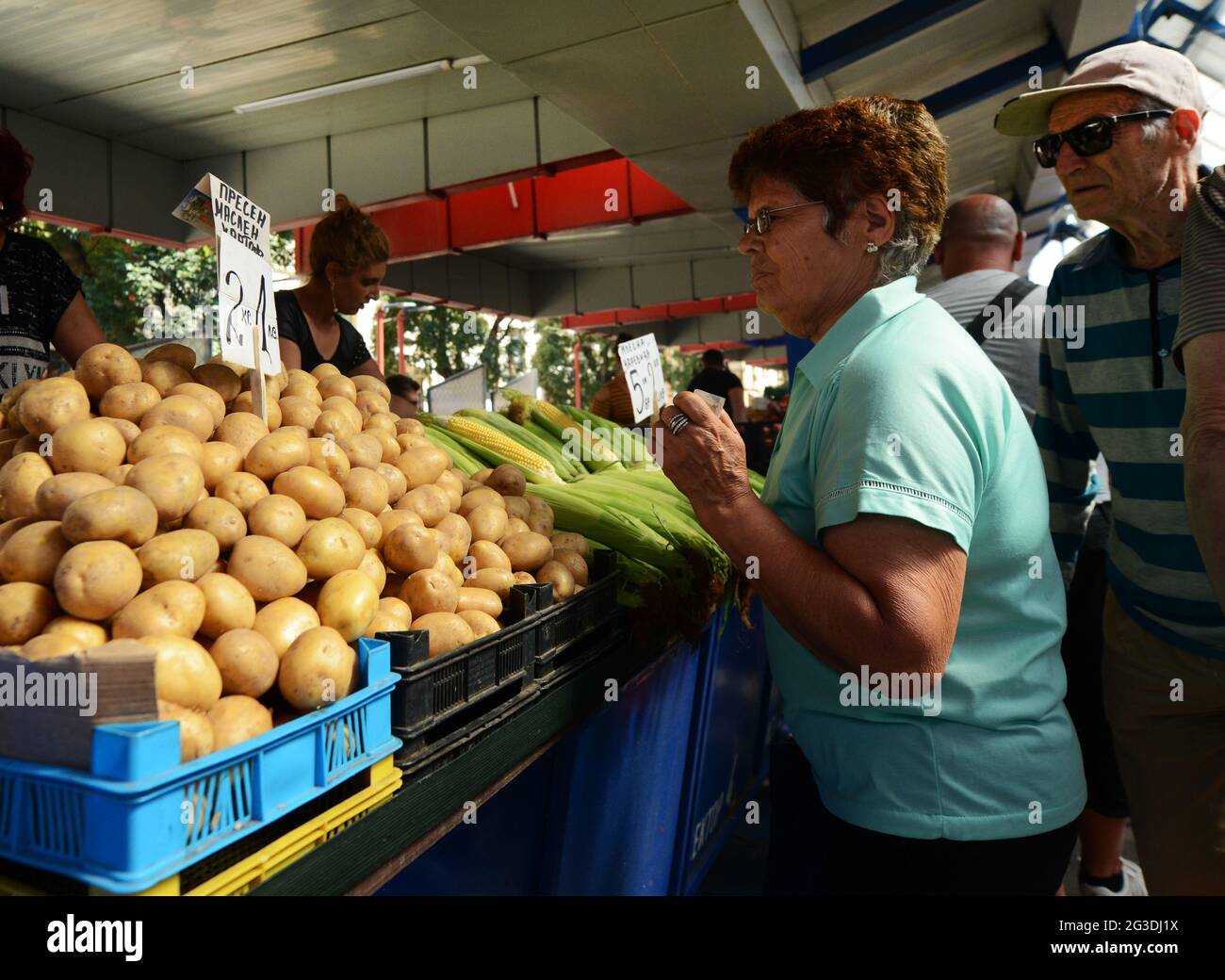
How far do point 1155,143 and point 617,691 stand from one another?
5.46 feet

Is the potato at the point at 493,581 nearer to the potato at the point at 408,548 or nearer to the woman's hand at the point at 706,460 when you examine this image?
the potato at the point at 408,548

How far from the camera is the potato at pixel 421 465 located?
75.3 inches

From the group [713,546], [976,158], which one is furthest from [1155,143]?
[976,158]

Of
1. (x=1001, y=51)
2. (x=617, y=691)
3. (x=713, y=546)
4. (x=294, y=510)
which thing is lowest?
(x=617, y=691)

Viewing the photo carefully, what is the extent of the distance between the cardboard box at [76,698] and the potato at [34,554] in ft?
0.99

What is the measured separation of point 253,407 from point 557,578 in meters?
0.73

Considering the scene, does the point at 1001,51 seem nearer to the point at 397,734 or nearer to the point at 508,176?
the point at 508,176

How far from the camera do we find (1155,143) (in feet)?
5.89

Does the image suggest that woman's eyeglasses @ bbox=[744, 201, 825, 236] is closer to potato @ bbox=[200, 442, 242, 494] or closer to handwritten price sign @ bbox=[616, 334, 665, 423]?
handwritten price sign @ bbox=[616, 334, 665, 423]

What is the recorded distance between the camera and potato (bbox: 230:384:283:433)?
5.60 feet

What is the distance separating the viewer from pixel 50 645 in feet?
3.55

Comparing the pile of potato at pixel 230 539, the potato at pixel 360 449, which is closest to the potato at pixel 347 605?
the pile of potato at pixel 230 539

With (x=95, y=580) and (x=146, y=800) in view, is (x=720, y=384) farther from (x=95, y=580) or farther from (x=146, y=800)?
(x=146, y=800)

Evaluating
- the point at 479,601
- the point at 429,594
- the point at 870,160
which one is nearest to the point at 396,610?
the point at 429,594
